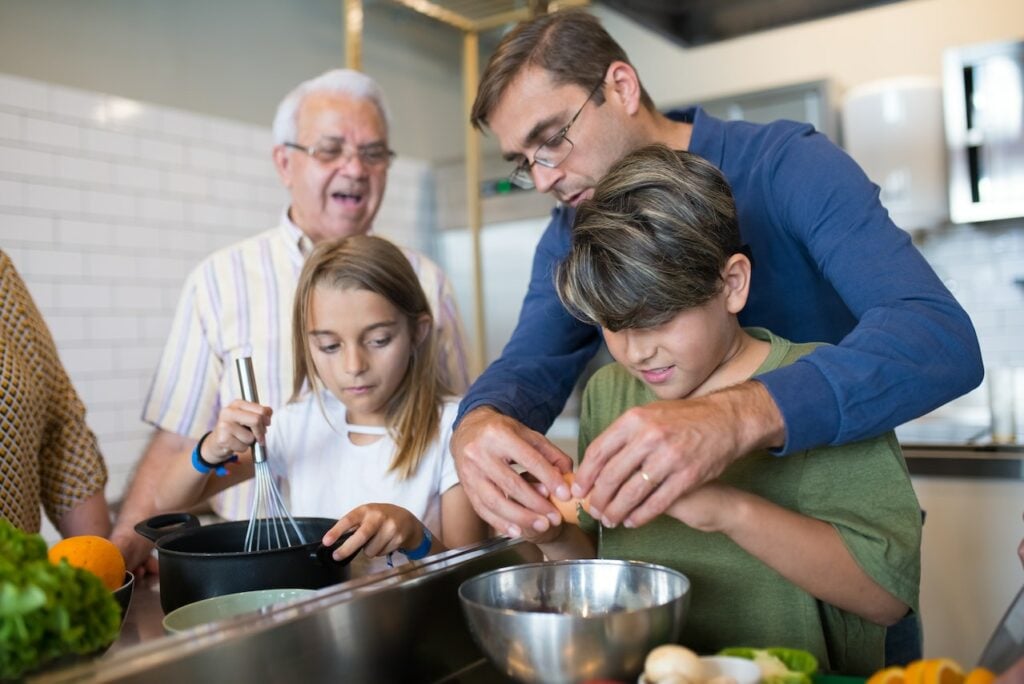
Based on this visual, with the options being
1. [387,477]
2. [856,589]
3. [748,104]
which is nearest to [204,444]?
[387,477]

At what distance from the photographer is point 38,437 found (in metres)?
1.45

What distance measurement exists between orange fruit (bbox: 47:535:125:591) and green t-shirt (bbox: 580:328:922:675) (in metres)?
0.62

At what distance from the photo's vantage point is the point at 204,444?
1424 millimetres

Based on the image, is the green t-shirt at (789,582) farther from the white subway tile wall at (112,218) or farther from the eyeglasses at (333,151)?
the white subway tile wall at (112,218)

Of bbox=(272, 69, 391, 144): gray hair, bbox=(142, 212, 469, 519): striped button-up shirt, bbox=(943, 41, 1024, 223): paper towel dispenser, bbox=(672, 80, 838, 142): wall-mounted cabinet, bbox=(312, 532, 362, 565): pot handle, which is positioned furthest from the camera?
bbox=(672, 80, 838, 142): wall-mounted cabinet

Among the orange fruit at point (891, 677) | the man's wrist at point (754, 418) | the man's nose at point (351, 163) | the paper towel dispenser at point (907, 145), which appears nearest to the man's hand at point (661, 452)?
the man's wrist at point (754, 418)

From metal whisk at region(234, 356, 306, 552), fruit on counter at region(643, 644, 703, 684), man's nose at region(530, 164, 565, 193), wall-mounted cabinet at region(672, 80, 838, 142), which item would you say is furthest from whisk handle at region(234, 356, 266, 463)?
wall-mounted cabinet at region(672, 80, 838, 142)

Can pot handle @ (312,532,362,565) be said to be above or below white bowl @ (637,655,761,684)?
above

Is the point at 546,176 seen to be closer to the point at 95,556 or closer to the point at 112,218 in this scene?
the point at 95,556

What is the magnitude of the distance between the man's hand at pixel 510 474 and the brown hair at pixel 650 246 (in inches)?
6.5

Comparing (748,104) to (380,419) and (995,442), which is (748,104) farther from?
(380,419)

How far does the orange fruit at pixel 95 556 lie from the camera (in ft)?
3.03

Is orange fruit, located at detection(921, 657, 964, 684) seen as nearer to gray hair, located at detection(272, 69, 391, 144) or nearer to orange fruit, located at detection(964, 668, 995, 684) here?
orange fruit, located at detection(964, 668, 995, 684)

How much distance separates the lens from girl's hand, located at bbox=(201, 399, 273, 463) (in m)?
1.29
